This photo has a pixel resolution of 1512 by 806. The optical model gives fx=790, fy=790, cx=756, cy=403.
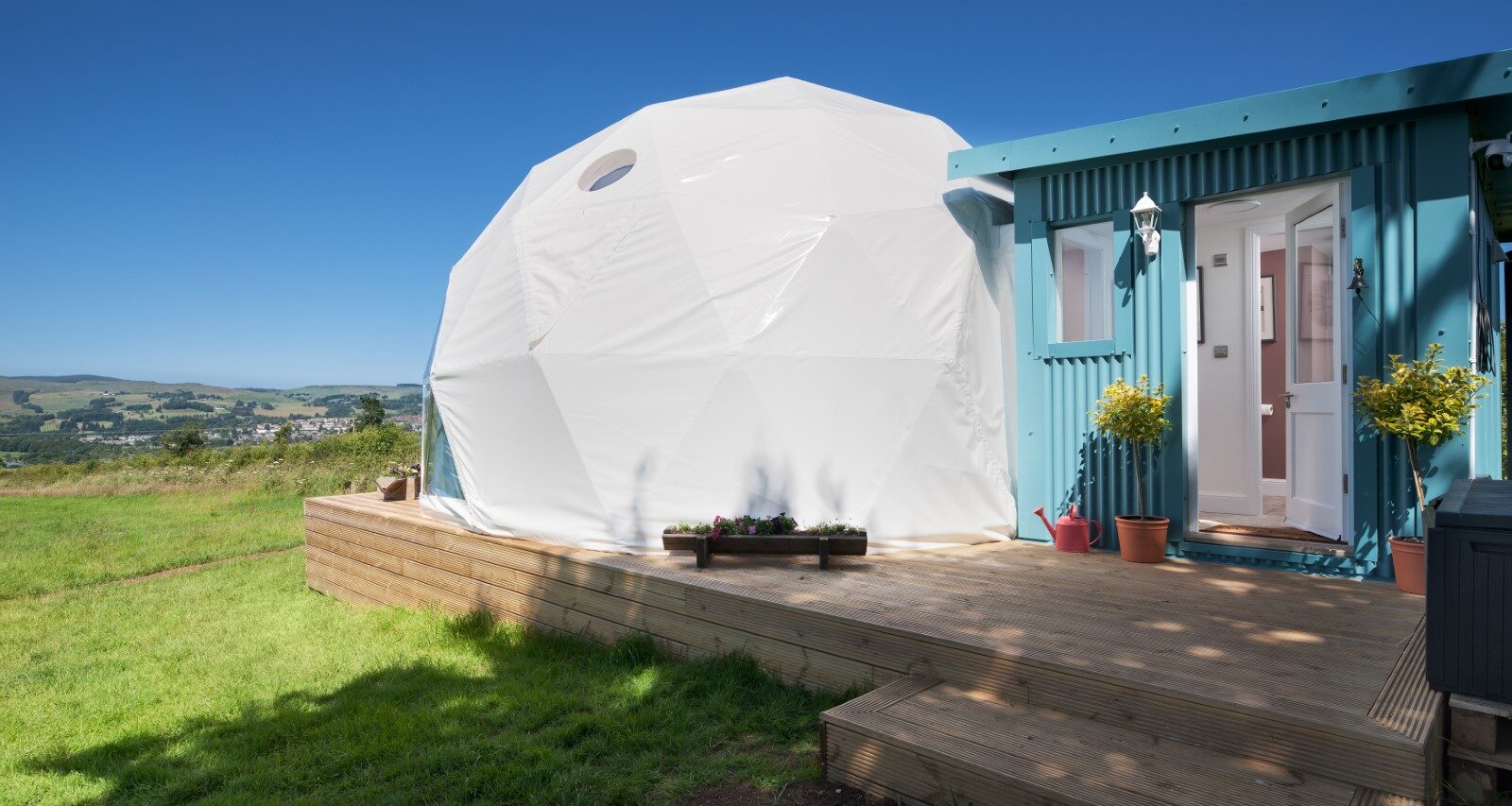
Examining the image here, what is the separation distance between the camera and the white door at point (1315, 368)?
4887 mm

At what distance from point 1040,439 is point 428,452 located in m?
5.68

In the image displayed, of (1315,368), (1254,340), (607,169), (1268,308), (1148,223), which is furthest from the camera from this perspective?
(1268,308)

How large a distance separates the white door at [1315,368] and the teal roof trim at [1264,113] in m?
0.58

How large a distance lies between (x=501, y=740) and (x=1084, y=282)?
5283 mm

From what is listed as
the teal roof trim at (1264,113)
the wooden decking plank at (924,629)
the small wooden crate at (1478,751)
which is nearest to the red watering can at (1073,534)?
the wooden decking plank at (924,629)

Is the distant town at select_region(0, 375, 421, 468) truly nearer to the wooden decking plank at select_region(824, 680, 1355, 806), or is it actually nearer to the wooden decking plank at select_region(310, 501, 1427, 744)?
the wooden decking plank at select_region(310, 501, 1427, 744)

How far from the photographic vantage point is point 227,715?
4.54 metres

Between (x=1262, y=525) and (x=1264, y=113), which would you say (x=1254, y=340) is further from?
(x=1264, y=113)

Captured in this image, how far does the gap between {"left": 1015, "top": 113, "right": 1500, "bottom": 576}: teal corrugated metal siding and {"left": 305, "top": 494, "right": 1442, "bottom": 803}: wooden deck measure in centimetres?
49

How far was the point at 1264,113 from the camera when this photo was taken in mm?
4715

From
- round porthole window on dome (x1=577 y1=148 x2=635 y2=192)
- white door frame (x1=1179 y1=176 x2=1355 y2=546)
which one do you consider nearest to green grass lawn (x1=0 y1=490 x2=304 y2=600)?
A: round porthole window on dome (x1=577 y1=148 x2=635 y2=192)

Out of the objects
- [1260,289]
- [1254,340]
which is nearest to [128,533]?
[1254,340]

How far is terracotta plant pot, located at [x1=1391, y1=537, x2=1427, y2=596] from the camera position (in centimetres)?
411

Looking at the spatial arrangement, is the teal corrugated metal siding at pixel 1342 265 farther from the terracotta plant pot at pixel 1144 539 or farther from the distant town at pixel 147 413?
the distant town at pixel 147 413
